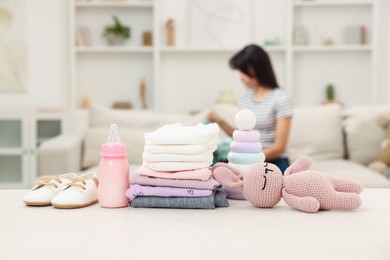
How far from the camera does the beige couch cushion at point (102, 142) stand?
3.28m

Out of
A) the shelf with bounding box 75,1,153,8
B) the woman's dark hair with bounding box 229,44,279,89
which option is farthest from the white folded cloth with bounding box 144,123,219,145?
the shelf with bounding box 75,1,153,8

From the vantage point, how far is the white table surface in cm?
101

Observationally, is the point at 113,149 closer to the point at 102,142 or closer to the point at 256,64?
the point at 256,64

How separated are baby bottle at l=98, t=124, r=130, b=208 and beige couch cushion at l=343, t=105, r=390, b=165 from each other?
7.68 feet

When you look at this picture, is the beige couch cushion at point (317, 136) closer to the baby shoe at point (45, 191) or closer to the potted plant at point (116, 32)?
the potted plant at point (116, 32)

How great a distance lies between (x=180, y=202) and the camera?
1.35 meters

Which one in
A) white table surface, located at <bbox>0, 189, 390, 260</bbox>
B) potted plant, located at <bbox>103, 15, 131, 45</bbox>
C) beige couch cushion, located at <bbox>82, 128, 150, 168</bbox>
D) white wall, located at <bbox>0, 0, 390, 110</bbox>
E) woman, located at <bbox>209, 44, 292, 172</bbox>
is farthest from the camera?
white wall, located at <bbox>0, 0, 390, 110</bbox>

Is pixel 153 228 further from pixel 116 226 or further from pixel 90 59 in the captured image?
pixel 90 59

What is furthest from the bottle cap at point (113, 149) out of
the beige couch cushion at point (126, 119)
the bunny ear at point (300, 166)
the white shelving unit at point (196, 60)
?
the white shelving unit at point (196, 60)

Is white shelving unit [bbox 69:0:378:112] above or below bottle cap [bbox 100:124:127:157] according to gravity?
above

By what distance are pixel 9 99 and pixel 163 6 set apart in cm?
158

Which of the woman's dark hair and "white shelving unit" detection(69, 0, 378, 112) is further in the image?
"white shelving unit" detection(69, 0, 378, 112)

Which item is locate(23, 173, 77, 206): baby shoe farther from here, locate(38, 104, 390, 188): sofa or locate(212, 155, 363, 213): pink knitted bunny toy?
locate(38, 104, 390, 188): sofa

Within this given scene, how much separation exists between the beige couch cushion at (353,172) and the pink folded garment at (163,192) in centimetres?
168
